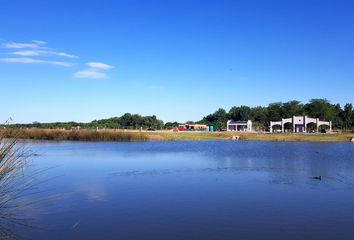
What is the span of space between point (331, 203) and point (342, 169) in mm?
15915

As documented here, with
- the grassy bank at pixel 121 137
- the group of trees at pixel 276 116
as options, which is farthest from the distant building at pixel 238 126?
the grassy bank at pixel 121 137

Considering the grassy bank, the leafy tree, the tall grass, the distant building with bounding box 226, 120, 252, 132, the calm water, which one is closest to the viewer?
the tall grass

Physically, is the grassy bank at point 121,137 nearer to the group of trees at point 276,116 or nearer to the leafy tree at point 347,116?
the group of trees at point 276,116

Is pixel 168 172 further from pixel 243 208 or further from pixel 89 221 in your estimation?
pixel 89 221

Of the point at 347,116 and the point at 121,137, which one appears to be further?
the point at 347,116

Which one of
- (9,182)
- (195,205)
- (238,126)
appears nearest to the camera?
(9,182)

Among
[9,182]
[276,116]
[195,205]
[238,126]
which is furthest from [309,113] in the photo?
[9,182]

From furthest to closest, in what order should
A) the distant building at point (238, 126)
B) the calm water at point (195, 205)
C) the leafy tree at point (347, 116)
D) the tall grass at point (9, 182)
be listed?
the leafy tree at point (347, 116), the distant building at point (238, 126), the calm water at point (195, 205), the tall grass at point (9, 182)

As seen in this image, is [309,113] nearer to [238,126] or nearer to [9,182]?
[238,126]

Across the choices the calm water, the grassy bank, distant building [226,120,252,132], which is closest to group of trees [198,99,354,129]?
distant building [226,120,252,132]

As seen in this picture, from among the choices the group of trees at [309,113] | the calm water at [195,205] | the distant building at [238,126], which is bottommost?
the calm water at [195,205]

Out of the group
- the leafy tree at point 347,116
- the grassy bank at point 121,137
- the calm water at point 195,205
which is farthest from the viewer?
the leafy tree at point 347,116

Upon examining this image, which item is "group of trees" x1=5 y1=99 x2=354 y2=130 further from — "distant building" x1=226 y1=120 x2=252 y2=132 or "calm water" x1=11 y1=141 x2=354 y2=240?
"calm water" x1=11 y1=141 x2=354 y2=240

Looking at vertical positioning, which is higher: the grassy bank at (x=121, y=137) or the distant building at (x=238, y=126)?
the distant building at (x=238, y=126)
